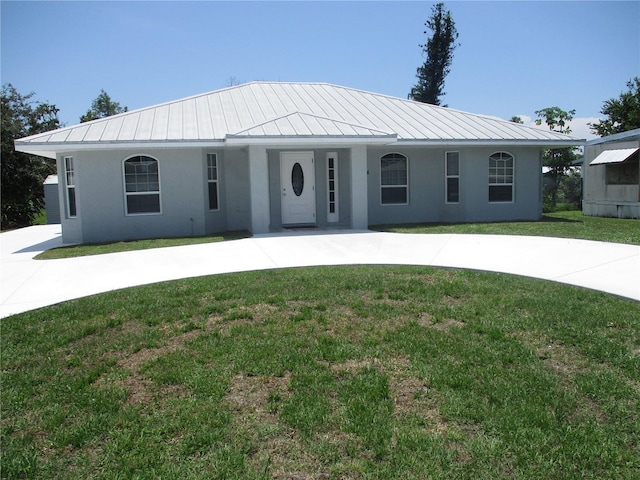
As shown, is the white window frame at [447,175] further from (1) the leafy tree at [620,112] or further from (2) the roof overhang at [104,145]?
(1) the leafy tree at [620,112]

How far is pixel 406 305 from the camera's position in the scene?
664 centimetres

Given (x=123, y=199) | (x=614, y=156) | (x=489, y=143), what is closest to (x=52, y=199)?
(x=123, y=199)

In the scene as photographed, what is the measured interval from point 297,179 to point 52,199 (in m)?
12.6

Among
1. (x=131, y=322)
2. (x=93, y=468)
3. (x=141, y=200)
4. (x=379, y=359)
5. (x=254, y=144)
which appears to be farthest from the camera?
(x=141, y=200)

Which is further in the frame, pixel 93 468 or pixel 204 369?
pixel 204 369

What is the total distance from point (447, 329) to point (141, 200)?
11922 mm

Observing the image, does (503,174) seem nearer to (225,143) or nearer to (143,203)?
(225,143)

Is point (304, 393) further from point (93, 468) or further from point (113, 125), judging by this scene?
point (113, 125)

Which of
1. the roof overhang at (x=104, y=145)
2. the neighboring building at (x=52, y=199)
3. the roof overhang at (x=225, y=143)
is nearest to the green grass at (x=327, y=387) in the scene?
the roof overhang at (x=225, y=143)

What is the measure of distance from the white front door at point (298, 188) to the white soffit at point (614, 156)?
1095cm

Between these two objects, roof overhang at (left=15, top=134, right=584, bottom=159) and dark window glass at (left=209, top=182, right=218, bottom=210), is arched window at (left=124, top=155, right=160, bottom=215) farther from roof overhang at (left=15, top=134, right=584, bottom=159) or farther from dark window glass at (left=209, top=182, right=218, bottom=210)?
dark window glass at (left=209, top=182, right=218, bottom=210)

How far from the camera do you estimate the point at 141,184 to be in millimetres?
15453

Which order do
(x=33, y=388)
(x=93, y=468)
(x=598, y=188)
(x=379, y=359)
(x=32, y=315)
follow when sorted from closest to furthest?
(x=93, y=468)
(x=33, y=388)
(x=379, y=359)
(x=32, y=315)
(x=598, y=188)

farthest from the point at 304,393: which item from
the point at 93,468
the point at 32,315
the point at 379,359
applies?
the point at 32,315
